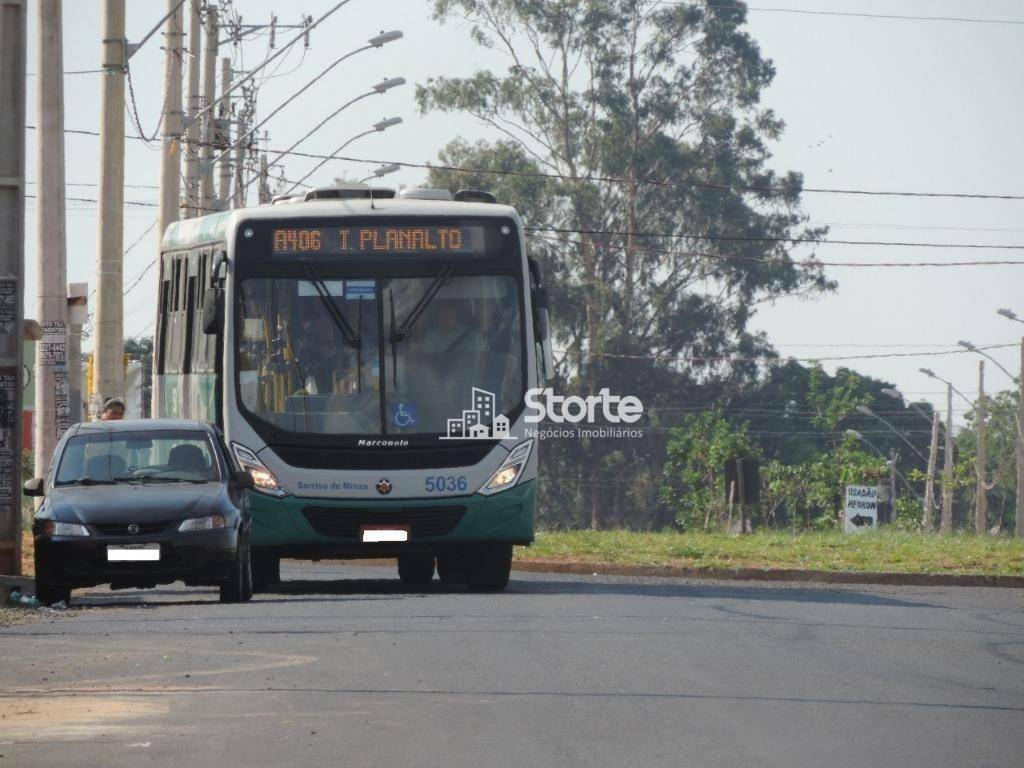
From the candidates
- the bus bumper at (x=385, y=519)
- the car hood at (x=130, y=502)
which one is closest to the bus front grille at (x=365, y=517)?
the bus bumper at (x=385, y=519)

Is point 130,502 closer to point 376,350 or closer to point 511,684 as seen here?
point 376,350

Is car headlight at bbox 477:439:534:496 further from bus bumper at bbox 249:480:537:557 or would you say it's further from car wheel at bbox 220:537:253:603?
car wheel at bbox 220:537:253:603

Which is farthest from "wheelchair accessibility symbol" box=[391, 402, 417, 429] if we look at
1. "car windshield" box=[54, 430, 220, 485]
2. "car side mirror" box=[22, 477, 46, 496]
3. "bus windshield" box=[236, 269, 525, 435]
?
"car side mirror" box=[22, 477, 46, 496]

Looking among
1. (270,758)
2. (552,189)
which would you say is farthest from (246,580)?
(552,189)

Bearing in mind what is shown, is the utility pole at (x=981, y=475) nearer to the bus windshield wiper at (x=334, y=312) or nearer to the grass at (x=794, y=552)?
the grass at (x=794, y=552)

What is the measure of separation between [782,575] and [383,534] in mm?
7604

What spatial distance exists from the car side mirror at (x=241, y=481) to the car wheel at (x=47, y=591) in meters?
1.61

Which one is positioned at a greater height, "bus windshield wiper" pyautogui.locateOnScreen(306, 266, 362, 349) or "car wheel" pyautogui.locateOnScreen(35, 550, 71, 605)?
"bus windshield wiper" pyautogui.locateOnScreen(306, 266, 362, 349)

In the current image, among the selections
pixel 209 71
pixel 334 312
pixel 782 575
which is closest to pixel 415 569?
pixel 782 575

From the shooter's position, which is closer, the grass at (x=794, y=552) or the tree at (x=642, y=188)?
the grass at (x=794, y=552)

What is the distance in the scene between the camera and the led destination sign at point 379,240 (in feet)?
62.2

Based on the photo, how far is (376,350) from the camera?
18.7 meters

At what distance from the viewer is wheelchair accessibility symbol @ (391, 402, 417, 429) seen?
61.1 feet

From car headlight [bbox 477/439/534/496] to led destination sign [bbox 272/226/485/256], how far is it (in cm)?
182
